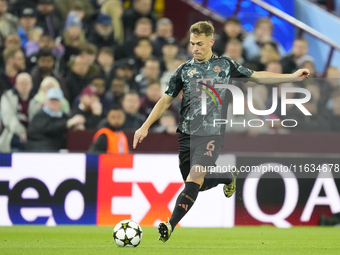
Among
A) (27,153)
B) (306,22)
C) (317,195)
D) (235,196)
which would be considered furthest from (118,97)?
(306,22)

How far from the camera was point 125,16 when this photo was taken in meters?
12.8

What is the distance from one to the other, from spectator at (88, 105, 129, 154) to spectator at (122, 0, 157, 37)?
3.58m

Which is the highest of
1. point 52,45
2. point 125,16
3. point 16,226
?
point 125,16

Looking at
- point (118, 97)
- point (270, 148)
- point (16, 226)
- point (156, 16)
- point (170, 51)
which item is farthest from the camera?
point (156, 16)

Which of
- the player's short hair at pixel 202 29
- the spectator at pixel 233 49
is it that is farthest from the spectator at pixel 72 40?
the player's short hair at pixel 202 29

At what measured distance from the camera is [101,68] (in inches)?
446

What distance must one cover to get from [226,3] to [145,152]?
17.4 feet

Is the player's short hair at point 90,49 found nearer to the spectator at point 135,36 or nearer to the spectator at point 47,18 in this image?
the spectator at point 135,36

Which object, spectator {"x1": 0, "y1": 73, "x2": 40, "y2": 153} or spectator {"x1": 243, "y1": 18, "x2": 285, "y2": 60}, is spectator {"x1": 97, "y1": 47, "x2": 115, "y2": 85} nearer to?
spectator {"x1": 0, "y1": 73, "x2": 40, "y2": 153}

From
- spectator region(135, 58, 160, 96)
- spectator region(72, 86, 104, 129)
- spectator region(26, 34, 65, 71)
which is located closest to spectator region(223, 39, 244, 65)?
spectator region(135, 58, 160, 96)

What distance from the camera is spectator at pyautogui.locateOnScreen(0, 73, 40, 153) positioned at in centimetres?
962

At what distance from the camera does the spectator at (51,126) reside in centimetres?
952

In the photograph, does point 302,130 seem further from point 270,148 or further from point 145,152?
point 145,152

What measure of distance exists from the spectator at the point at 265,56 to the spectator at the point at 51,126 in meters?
3.72
